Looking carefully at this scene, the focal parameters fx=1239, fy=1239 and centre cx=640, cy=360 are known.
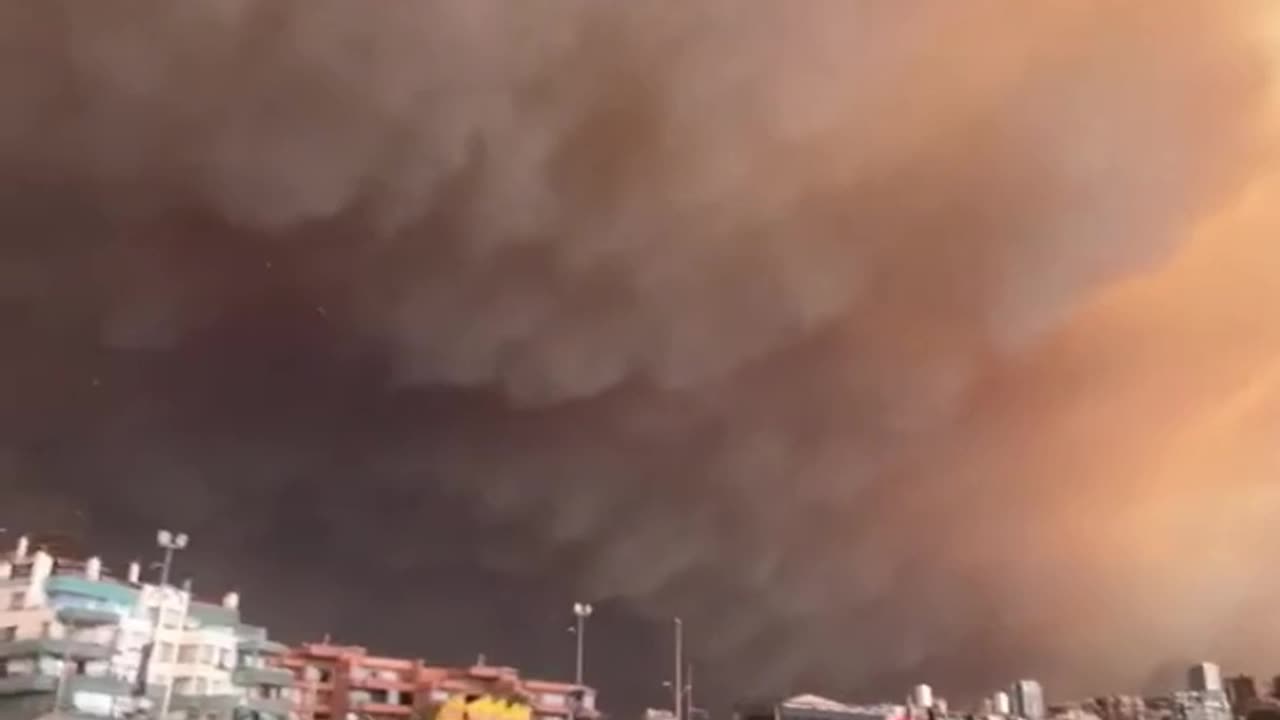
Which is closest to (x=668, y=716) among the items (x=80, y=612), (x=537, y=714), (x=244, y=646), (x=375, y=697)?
(x=537, y=714)

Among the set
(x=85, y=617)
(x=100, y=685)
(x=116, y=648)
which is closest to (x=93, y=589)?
(x=85, y=617)

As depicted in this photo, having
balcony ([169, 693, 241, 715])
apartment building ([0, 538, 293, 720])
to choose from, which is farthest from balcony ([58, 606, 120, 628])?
balcony ([169, 693, 241, 715])

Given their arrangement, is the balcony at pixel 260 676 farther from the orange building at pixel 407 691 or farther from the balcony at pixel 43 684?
the balcony at pixel 43 684

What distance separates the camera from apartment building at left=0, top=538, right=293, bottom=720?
27.7 meters

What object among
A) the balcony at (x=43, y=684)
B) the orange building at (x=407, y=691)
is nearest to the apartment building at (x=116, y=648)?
the balcony at (x=43, y=684)

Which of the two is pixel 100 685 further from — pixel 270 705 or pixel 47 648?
pixel 270 705

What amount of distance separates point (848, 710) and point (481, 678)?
12.5 metres

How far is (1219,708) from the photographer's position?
52938 millimetres

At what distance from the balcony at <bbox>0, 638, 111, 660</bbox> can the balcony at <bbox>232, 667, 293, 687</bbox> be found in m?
5.18

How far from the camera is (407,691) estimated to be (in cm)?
4041

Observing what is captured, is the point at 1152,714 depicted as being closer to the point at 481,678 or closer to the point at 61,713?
the point at 481,678

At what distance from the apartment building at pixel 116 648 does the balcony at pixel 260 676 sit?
0.03m

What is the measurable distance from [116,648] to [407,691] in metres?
12.7

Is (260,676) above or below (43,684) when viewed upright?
above
